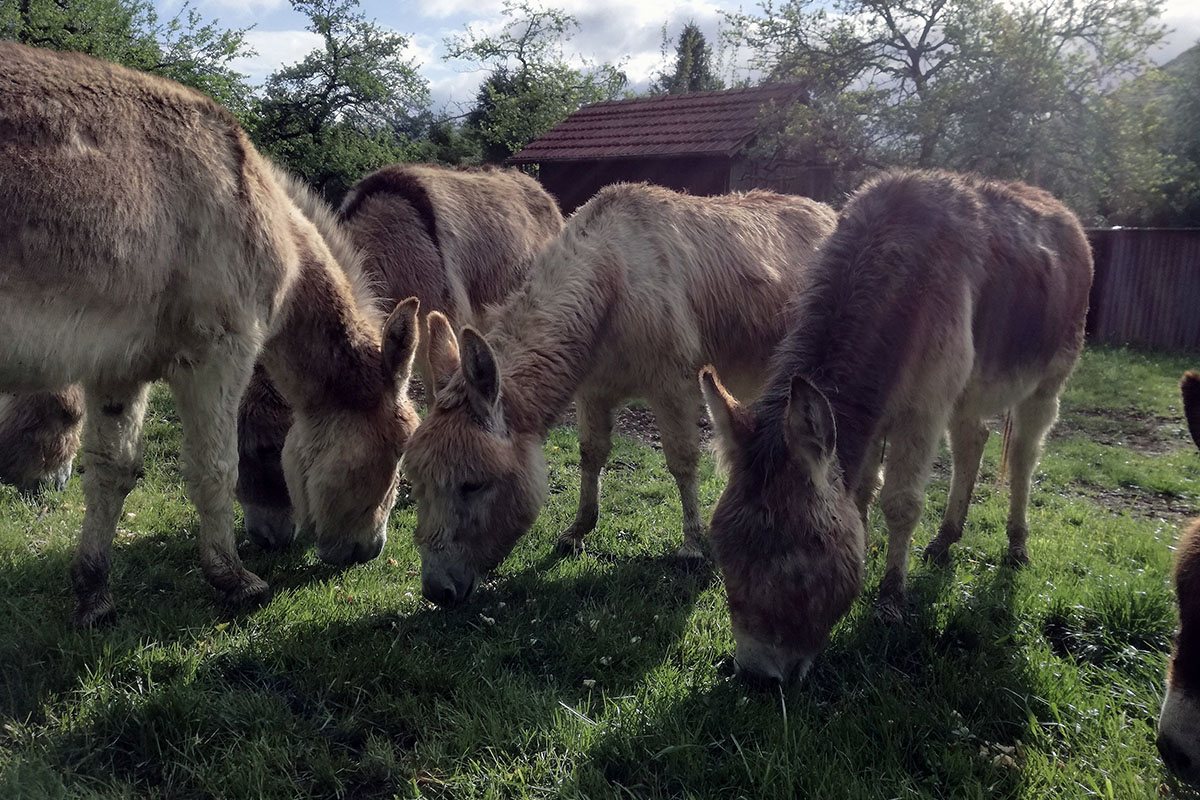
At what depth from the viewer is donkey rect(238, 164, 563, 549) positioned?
4340 millimetres

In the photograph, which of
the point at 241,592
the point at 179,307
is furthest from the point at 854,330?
the point at 241,592

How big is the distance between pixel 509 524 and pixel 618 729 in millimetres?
1206

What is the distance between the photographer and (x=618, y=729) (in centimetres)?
260

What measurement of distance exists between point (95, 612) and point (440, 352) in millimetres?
1919

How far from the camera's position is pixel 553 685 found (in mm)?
2949

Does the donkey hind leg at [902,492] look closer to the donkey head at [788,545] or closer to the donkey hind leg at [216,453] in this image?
the donkey head at [788,545]

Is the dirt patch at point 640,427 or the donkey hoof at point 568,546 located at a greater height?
the donkey hoof at point 568,546

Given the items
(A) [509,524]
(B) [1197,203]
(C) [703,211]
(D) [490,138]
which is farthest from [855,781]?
(D) [490,138]

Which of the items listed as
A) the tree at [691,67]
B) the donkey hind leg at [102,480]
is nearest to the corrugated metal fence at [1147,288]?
the donkey hind leg at [102,480]

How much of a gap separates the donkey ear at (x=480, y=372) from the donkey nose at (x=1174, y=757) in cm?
268

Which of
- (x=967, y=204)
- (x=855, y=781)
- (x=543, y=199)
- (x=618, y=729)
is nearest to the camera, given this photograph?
(x=855, y=781)

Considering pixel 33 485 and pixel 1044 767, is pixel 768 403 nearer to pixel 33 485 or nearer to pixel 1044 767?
pixel 1044 767

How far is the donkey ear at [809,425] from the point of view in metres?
2.59

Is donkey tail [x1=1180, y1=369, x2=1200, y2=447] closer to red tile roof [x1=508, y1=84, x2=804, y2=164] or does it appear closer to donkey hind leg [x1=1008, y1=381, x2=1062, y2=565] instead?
donkey hind leg [x1=1008, y1=381, x2=1062, y2=565]
